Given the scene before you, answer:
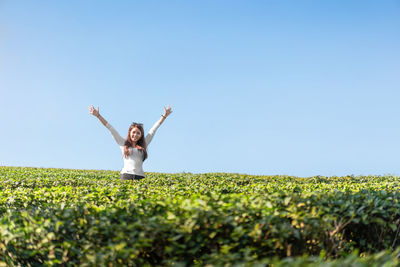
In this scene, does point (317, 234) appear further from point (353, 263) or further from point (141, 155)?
point (141, 155)

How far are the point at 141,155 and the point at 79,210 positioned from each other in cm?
549

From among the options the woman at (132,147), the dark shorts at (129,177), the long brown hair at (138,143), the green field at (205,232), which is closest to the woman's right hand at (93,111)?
the woman at (132,147)

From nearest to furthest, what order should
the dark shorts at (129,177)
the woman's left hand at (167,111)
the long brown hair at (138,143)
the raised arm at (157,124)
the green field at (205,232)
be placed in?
1. the green field at (205,232)
2. the long brown hair at (138,143)
3. the dark shorts at (129,177)
4. the raised arm at (157,124)
5. the woman's left hand at (167,111)

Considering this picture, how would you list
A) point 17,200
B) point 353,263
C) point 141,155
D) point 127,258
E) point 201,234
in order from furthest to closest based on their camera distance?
point 141,155, point 17,200, point 201,234, point 127,258, point 353,263

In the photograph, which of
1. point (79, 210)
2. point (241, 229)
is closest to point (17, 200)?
point (79, 210)

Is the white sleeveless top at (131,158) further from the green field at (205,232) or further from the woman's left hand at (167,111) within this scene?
the green field at (205,232)

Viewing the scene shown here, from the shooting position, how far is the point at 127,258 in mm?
3516

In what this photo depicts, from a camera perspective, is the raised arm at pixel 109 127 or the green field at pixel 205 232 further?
the raised arm at pixel 109 127

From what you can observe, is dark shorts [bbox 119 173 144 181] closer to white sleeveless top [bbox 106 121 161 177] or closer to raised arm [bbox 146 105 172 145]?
white sleeveless top [bbox 106 121 161 177]

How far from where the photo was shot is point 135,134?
9.88 metres

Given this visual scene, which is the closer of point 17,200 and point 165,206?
point 165,206

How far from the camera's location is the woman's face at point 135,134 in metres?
9.89

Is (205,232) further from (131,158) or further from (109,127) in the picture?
(109,127)

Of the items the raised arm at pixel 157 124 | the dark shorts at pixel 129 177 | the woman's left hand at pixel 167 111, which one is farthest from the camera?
the woman's left hand at pixel 167 111
